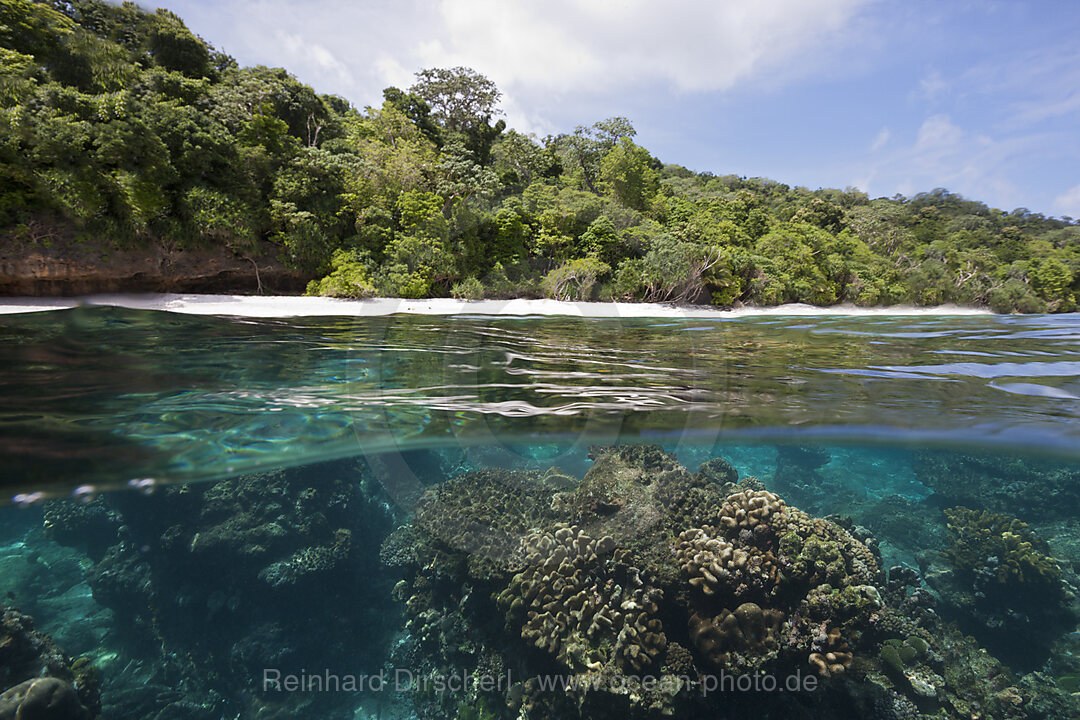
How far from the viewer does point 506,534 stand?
931 cm

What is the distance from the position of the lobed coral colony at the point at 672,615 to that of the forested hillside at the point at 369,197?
10801mm

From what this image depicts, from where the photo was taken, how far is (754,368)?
6227mm

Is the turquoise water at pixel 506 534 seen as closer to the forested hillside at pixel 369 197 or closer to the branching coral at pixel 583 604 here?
the branching coral at pixel 583 604

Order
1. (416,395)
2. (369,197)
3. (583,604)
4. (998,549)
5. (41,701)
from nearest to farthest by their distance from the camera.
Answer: (416,395)
(41,701)
(583,604)
(998,549)
(369,197)

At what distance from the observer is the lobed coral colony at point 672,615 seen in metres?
6.94

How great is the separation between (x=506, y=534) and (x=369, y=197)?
15.3 metres

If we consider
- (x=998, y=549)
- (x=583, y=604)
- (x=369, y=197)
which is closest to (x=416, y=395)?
(x=583, y=604)

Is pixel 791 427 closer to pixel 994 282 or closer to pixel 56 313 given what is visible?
pixel 56 313

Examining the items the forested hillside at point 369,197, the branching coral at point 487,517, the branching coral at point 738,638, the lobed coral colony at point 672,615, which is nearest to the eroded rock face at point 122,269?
the forested hillside at point 369,197

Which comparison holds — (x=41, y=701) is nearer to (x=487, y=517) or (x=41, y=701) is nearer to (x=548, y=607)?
(x=487, y=517)

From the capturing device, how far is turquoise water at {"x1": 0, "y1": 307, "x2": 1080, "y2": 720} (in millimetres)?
4688

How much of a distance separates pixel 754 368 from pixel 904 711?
6574 mm

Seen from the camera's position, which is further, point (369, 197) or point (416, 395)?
point (369, 197)

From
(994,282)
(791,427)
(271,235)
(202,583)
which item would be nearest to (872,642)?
(791,427)
